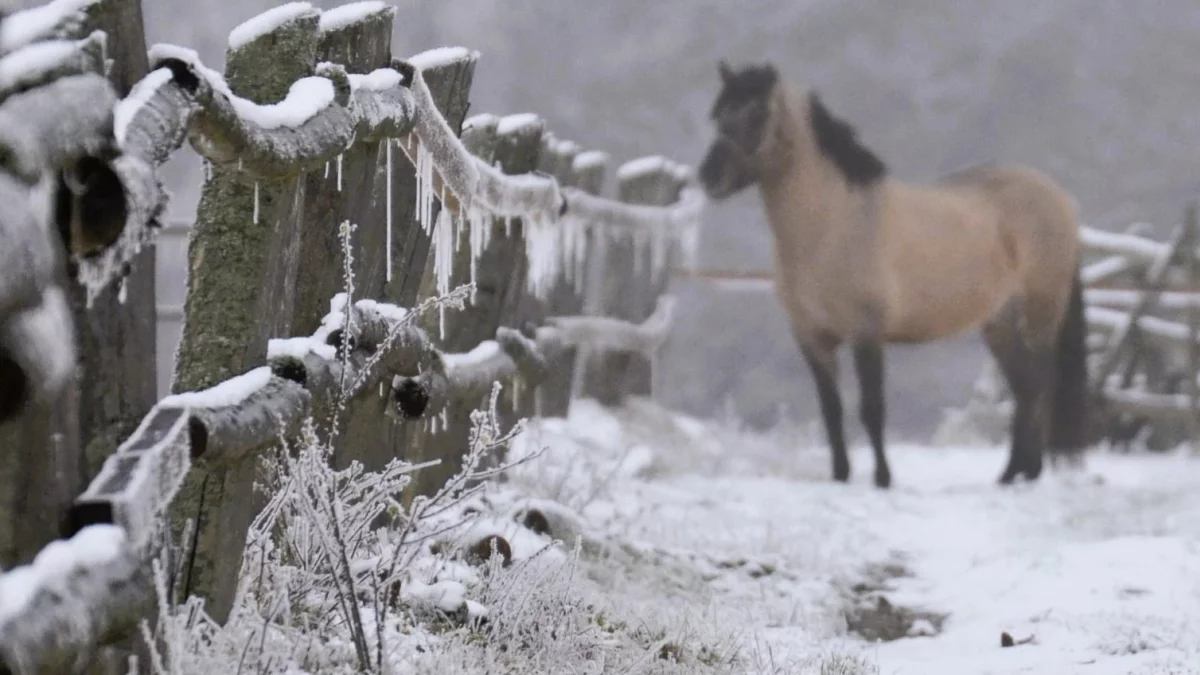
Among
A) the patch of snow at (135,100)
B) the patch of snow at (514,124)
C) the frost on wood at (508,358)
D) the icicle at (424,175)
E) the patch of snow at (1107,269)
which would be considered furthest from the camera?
the patch of snow at (1107,269)

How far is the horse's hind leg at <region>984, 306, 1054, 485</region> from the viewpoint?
841 centimetres

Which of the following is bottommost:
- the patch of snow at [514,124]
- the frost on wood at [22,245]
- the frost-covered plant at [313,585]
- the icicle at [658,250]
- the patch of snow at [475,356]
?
the icicle at [658,250]

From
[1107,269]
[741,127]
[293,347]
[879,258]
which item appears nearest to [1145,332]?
[1107,269]

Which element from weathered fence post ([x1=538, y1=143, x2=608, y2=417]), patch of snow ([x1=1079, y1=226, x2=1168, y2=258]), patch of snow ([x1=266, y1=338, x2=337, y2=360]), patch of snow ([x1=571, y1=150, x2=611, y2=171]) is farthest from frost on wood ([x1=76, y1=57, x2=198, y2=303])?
patch of snow ([x1=1079, y1=226, x2=1168, y2=258])

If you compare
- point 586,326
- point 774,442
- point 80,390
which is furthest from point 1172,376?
point 80,390

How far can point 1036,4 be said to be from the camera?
27.1 meters

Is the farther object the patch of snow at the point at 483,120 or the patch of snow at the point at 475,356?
the patch of snow at the point at 483,120

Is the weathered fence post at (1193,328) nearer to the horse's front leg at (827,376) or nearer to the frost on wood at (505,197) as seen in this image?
the horse's front leg at (827,376)

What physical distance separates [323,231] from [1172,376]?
9.27m

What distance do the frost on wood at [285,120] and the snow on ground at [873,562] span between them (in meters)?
0.64

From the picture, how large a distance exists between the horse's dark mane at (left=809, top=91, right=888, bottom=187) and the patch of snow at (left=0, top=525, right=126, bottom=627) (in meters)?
6.62

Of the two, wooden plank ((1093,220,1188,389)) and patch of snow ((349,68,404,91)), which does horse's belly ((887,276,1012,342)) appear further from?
patch of snow ((349,68,404,91))

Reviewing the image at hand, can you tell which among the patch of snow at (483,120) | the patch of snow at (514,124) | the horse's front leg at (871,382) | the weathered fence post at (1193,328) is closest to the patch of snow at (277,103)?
the patch of snow at (483,120)

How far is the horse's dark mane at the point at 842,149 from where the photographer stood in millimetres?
7895
